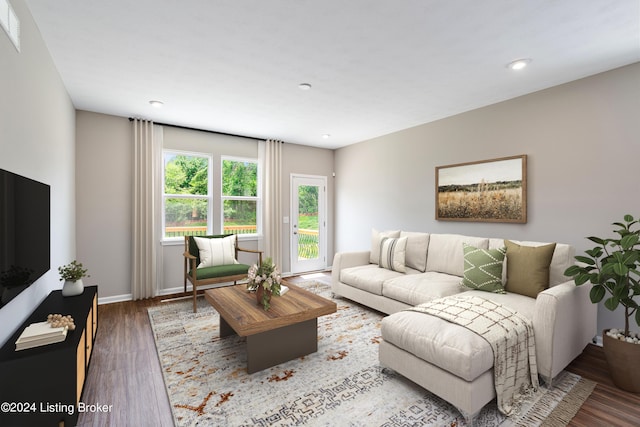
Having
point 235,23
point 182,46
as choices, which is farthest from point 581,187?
point 182,46

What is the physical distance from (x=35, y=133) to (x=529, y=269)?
4189 millimetres

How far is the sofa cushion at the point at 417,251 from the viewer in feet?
12.8

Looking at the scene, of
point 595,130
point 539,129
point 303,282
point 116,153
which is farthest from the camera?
point 303,282

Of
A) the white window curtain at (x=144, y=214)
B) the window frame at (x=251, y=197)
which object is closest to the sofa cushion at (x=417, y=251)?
the window frame at (x=251, y=197)

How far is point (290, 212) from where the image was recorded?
18.9ft

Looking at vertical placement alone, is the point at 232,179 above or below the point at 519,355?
above

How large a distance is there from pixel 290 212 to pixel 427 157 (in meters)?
2.69

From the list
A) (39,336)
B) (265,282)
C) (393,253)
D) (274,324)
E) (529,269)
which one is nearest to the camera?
(39,336)

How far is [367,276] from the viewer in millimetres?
3713

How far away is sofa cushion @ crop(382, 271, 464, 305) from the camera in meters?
3.00

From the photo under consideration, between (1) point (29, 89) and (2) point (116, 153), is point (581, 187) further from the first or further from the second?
(2) point (116, 153)

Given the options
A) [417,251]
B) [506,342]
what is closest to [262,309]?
[506,342]

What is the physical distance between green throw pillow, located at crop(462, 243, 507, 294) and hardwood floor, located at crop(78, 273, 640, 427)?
2.68 ft

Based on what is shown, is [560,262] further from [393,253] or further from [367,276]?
[367,276]
